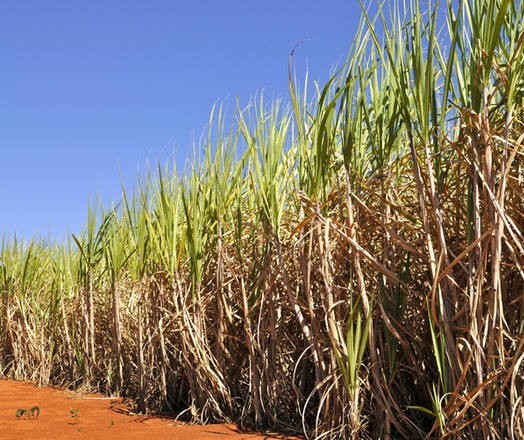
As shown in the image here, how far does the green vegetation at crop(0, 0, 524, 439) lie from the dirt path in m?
0.19

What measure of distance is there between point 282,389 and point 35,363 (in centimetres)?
428

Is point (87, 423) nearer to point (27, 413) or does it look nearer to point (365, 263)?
point (27, 413)

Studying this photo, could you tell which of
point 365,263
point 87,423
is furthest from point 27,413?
point 365,263

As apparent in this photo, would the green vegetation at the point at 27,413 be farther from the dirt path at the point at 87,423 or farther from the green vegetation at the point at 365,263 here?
the green vegetation at the point at 365,263

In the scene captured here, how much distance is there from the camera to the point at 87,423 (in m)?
4.09

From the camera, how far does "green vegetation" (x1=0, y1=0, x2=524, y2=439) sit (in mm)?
2273

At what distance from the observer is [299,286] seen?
3344 millimetres

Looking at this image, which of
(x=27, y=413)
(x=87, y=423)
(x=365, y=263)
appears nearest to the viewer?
(x=365, y=263)

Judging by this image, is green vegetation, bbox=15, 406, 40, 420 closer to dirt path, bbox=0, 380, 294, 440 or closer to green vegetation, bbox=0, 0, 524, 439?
dirt path, bbox=0, 380, 294, 440

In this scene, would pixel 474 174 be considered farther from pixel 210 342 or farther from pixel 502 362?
pixel 210 342

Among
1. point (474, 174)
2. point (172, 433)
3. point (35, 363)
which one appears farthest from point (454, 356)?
point (35, 363)

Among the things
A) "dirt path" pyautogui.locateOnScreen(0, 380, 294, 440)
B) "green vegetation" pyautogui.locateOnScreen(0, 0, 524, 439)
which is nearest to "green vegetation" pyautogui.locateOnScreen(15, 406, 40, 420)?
"dirt path" pyautogui.locateOnScreen(0, 380, 294, 440)

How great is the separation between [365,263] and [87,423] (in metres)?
2.25

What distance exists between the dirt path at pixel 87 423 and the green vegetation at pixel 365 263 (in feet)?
0.64
